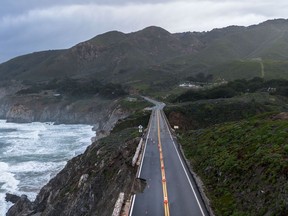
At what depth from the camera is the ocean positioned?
189 feet

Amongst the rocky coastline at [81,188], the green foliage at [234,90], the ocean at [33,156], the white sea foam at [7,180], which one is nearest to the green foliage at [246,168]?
the rocky coastline at [81,188]

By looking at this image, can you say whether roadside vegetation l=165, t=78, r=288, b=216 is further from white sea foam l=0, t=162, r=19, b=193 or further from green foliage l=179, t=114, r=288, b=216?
white sea foam l=0, t=162, r=19, b=193

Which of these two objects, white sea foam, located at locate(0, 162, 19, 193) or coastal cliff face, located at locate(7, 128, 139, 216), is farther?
white sea foam, located at locate(0, 162, 19, 193)

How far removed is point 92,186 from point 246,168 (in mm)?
14094

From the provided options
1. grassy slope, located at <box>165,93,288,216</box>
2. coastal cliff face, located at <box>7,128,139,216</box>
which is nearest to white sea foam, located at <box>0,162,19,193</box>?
coastal cliff face, located at <box>7,128,139,216</box>

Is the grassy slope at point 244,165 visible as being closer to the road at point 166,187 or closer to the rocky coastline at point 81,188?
the road at point 166,187

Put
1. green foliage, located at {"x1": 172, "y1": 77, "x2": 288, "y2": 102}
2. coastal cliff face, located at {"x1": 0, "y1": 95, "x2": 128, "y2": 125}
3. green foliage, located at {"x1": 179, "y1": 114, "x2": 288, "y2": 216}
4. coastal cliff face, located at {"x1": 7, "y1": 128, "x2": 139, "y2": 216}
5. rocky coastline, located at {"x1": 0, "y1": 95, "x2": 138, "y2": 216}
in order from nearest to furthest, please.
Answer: green foliage, located at {"x1": 179, "y1": 114, "x2": 288, "y2": 216} → coastal cliff face, located at {"x1": 7, "y1": 128, "x2": 139, "y2": 216} → rocky coastline, located at {"x1": 0, "y1": 95, "x2": 138, "y2": 216} → green foliage, located at {"x1": 172, "y1": 77, "x2": 288, "y2": 102} → coastal cliff face, located at {"x1": 0, "y1": 95, "x2": 128, "y2": 125}

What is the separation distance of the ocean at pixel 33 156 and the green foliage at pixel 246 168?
2708 centimetres

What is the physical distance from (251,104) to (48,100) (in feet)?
369

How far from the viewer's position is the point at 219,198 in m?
24.4

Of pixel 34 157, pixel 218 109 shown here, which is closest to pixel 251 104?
pixel 218 109

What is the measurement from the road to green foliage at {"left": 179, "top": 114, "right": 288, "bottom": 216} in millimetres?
1112

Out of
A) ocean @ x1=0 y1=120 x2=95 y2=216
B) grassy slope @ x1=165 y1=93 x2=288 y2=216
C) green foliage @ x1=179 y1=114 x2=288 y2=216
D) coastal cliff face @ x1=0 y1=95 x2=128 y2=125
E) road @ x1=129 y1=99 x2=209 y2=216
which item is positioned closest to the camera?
green foliage @ x1=179 y1=114 x2=288 y2=216

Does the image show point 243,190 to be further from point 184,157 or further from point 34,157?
point 34,157
